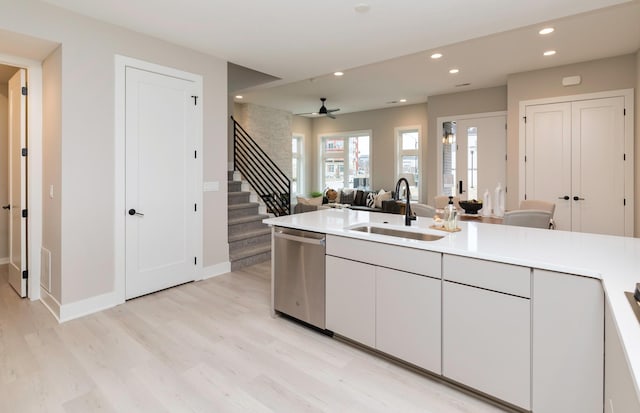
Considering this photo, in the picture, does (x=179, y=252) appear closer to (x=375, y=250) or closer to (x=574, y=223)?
(x=375, y=250)

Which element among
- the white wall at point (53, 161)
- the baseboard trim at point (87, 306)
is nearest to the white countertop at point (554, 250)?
the baseboard trim at point (87, 306)

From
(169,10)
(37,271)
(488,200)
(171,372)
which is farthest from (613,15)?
(37,271)

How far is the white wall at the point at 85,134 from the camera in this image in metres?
3.00

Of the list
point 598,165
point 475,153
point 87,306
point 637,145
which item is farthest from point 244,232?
point 637,145

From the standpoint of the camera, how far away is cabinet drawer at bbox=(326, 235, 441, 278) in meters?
2.12

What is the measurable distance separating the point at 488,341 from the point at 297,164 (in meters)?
8.76

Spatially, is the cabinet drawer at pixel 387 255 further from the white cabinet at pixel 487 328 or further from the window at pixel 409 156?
the window at pixel 409 156

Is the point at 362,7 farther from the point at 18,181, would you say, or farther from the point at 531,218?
the point at 18,181

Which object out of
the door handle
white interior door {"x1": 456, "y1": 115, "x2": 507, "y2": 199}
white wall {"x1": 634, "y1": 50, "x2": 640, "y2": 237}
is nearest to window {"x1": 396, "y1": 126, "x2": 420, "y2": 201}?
white interior door {"x1": 456, "y1": 115, "x2": 507, "y2": 199}

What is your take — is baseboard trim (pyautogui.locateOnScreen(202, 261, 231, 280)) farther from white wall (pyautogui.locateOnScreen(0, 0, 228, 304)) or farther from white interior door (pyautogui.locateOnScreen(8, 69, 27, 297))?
white interior door (pyautogui.locateOnScreen(8, 69, 27, 297))

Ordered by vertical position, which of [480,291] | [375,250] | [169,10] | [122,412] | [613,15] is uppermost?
[613,15]

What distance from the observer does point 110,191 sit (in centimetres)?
337

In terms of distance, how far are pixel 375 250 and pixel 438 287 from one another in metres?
0.49

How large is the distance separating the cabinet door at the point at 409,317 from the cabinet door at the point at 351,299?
0.07 meters
